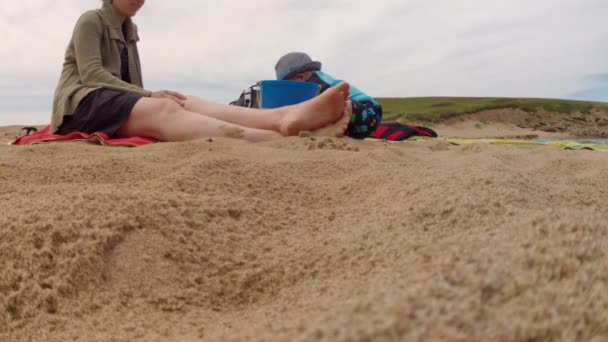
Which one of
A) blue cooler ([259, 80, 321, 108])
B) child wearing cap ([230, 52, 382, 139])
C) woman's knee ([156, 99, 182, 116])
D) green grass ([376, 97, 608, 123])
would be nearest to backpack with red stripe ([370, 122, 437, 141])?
child wearing cap ([230, 52, 382, 139])

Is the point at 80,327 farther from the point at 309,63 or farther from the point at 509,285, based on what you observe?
the point at 309,63

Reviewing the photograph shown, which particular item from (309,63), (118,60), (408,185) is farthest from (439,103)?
(408,185)

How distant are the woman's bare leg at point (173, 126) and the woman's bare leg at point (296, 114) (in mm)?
90

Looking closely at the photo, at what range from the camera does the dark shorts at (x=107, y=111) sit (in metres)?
2.16

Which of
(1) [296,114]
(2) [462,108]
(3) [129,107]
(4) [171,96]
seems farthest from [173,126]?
(2) [462,108]

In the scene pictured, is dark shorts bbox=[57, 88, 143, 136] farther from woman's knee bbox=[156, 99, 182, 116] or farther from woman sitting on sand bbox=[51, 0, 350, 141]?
woman's knee bbox=[156, 99, 182, 116]

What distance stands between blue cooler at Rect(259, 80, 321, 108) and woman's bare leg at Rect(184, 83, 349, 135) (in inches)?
12.6

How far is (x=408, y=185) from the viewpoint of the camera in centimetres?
98

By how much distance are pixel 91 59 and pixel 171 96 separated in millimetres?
374

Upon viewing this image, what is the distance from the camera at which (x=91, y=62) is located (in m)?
2.28

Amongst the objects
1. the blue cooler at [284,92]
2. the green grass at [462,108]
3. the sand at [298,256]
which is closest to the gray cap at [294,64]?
the blue cooler at [284,92]

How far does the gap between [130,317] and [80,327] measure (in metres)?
0.06

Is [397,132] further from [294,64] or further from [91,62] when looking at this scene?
[91,62]

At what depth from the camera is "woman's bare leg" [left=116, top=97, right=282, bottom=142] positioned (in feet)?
6.76
